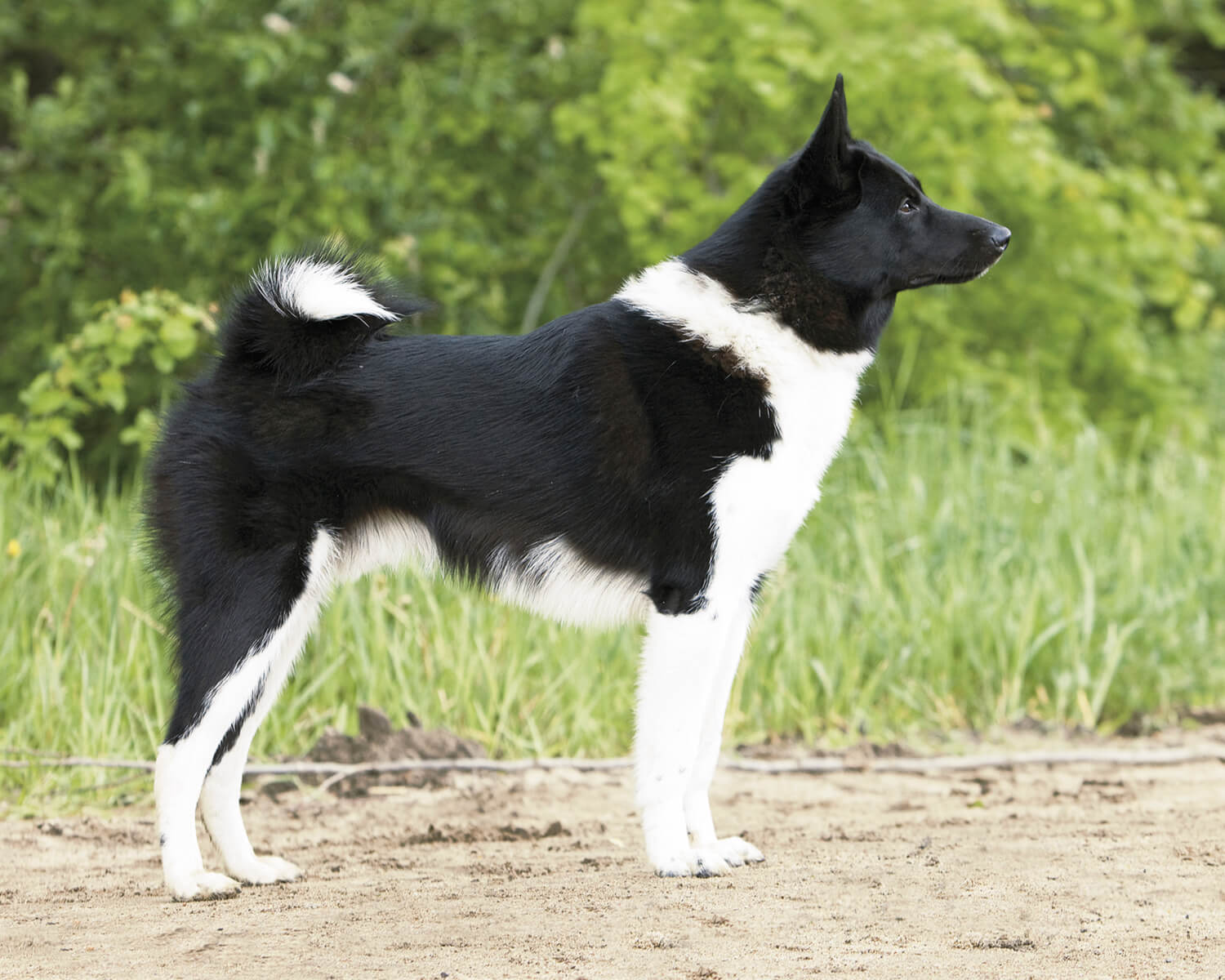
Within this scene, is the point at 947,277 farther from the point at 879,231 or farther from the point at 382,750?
the point at 382,750

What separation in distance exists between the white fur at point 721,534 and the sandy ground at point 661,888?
0.52ft

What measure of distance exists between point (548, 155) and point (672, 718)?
4.42m

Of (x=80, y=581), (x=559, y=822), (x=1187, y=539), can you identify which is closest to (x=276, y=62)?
(x=80, y=581)

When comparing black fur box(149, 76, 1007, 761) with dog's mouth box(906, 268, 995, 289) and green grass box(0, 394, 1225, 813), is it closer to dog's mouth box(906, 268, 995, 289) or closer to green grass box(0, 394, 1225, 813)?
dog's mouth box(906, 268, 995, 289)

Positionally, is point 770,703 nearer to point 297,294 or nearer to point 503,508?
point 503,508

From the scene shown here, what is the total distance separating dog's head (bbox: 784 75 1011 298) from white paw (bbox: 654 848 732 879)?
1321 millimetres

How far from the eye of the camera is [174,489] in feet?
10.2

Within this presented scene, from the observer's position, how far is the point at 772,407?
304cm

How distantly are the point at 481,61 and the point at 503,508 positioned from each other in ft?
13.0

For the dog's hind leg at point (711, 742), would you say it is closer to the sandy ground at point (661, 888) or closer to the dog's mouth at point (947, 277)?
the sandy ground at point (661, 888)

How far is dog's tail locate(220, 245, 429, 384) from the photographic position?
315 centimetres

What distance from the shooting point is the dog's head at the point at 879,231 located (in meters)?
3.06

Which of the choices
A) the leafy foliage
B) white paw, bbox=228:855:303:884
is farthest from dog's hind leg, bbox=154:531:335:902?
the leafy foliage

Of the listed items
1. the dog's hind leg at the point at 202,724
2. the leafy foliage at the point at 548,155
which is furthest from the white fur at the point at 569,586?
the leafy foliage at the point at 548,155
